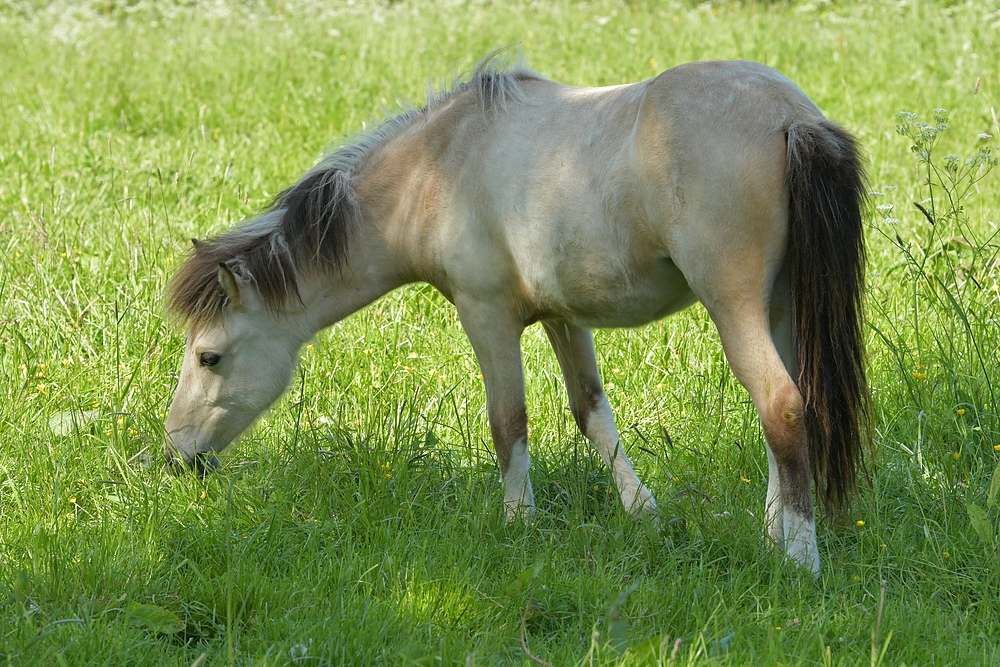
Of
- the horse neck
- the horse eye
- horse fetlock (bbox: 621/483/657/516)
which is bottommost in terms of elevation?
horse fetlock (bbox: 621/483/657/516)

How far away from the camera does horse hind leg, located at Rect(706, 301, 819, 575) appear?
2996 mm

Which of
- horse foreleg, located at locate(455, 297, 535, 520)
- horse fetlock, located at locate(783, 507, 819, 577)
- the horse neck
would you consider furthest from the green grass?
the horse neck

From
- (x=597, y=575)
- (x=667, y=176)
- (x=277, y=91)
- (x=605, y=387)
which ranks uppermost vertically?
(x=667, y=176)

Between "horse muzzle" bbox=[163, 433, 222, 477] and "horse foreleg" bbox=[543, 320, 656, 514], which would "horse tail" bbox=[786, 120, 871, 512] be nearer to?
"horse foreleg" bbox=[543, 320, 656, 514]

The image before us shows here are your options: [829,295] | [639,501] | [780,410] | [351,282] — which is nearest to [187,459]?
[351,282]

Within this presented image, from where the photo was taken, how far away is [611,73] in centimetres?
877

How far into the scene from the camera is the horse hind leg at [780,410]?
9.83 ft

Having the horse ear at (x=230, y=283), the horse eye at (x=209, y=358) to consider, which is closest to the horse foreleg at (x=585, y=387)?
the horse ear at (x=230, y=283)

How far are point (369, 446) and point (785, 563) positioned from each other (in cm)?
172

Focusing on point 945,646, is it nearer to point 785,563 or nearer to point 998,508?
point 785,563

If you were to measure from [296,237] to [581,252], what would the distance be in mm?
1282

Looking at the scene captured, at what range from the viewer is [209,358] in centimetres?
398

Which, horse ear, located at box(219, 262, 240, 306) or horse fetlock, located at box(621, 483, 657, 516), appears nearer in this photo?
horse fetlock, located at box(621, 483, 657, 516)

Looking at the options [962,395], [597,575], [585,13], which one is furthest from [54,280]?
[585,13]
